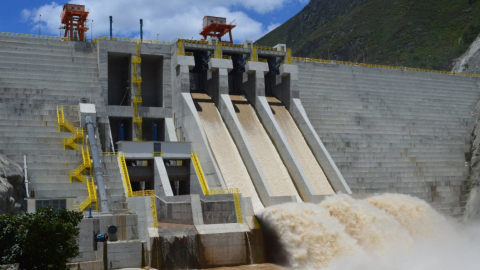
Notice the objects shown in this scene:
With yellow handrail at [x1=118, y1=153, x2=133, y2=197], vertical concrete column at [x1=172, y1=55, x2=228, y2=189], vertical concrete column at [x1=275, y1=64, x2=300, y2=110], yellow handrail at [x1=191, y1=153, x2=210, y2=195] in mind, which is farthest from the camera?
vertical concrete column at [x1=275, y1=64, x2=300, y2=110]

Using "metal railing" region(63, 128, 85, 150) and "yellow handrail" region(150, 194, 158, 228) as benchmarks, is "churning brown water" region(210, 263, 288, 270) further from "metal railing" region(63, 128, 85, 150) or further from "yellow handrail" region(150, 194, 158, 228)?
"metal railing" region(63, 128, 85, 150)

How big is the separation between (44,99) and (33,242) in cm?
1801

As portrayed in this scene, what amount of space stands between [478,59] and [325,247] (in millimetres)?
44576

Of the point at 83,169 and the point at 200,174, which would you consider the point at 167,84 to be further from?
the point at 83,169

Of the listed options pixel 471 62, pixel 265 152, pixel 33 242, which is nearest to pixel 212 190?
pixel 265 152

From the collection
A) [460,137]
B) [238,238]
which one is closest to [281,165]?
[238,238]

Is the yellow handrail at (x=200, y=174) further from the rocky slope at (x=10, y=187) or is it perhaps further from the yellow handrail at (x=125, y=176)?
the rocky slope at (x=10, y=187)

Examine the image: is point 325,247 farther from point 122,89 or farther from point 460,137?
point 460,137

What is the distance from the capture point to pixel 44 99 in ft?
124

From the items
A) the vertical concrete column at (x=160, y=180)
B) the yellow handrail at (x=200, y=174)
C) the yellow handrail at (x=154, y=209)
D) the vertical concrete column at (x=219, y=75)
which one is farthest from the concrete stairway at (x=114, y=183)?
the vertical concrete column at (x=219, y=75)

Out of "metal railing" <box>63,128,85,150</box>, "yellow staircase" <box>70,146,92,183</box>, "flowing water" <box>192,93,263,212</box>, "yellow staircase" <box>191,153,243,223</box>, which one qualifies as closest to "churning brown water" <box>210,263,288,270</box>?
"yellow staircase" <box>191,153,243,223</box>

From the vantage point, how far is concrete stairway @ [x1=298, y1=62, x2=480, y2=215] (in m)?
45.6

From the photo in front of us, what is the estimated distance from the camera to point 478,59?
217 ft

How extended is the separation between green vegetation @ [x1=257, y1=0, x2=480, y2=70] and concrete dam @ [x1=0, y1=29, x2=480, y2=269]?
36.9 meters
